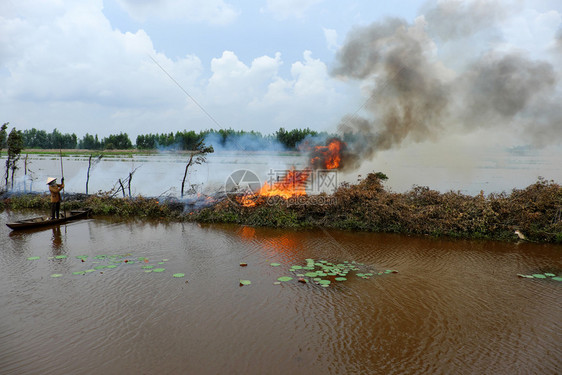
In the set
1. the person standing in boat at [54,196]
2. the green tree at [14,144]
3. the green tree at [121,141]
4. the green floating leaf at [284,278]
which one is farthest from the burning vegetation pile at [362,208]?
the green tree at [121,141]

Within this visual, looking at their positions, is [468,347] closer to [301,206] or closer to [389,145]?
[301,206]

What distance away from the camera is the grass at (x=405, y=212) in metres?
12.3

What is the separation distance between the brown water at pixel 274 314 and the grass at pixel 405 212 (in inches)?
66.0

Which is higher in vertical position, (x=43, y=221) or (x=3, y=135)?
(x=3, y=135)

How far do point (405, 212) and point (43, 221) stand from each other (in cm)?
1533

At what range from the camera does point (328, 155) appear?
1827 centimetres

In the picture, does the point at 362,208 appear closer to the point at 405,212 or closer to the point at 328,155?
the point at 405,212

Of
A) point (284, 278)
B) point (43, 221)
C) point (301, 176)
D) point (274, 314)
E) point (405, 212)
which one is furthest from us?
point (301, 176)

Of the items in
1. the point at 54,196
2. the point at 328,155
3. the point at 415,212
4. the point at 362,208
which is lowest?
the point at 415,212

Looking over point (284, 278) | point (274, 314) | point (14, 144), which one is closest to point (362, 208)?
point (284, 278)

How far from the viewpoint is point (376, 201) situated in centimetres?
1387

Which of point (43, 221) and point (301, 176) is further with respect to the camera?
point (301, 176)

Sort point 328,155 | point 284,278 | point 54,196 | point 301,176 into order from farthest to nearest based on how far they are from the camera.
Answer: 1. point 328,155
2. point 301,176
3. point 54,196
4. point 284,278

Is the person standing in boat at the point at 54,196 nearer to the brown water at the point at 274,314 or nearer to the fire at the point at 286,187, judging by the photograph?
the brown water at the point at 274,314
